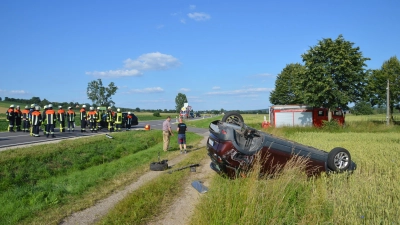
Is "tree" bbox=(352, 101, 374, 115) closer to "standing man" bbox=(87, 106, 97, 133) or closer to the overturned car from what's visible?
"standing man" bbox=(87, 106, 97, 133)

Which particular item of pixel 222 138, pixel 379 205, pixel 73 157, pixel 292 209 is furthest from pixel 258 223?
pixel 73 157

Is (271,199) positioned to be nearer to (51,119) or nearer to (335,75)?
(51,119)

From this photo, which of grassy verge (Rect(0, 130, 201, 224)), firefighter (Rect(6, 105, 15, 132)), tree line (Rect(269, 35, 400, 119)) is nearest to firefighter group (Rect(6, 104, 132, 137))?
firefighter (Rect(6, 105, 15, 132))

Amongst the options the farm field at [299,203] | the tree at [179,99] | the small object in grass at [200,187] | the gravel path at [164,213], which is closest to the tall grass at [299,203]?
the farm field at [299,203]

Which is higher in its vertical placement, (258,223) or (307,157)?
(307,157)

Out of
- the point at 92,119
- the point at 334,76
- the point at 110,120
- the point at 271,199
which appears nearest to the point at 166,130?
the point at 271,199

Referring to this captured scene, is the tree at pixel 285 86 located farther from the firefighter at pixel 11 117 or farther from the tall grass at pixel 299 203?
the tall grass at pixel 299 203

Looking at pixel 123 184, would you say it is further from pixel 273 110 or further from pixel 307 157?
pixel 273 110

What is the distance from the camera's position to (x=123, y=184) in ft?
30.8

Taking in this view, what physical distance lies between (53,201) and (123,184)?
1.88m

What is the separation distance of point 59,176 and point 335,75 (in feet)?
97.7

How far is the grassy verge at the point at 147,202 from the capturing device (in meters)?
6.18

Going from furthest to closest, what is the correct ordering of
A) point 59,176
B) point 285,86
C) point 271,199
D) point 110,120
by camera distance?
point 285,86
point 110,120
point 59,176
point 271,199

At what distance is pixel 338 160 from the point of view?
8094mm
